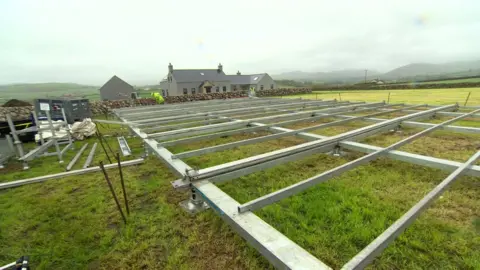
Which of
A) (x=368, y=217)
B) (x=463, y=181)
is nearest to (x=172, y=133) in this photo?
(x=368, y=217)

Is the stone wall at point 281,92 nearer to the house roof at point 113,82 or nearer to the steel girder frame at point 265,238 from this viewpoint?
the house roof at point 113,82

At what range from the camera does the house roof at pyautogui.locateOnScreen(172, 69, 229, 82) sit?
115ft

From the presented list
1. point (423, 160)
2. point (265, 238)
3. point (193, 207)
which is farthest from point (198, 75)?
point (265, 238)

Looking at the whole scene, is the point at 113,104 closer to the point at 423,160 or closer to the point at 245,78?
the point at 423,160

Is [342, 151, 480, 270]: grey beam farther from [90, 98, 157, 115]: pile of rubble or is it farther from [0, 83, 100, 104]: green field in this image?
[0, 83, 100, 104]: green field

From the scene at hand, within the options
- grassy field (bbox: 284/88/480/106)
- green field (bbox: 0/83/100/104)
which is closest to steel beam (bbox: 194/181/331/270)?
grassy field (bbox: 284/88/480/106)

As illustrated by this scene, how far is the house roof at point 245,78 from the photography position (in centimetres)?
4091

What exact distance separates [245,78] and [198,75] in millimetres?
10256

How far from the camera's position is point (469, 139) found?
5055 mm

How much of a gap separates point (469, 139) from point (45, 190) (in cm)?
889

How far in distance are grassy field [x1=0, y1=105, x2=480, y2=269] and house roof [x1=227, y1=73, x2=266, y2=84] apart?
127 ft

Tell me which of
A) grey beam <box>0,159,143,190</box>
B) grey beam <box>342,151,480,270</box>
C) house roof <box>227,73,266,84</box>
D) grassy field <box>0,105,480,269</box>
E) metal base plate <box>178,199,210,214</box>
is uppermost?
house roof <box>227,73,266,84</box>

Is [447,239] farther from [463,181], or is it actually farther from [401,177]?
[463,181]

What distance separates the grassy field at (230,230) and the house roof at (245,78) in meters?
38.7
